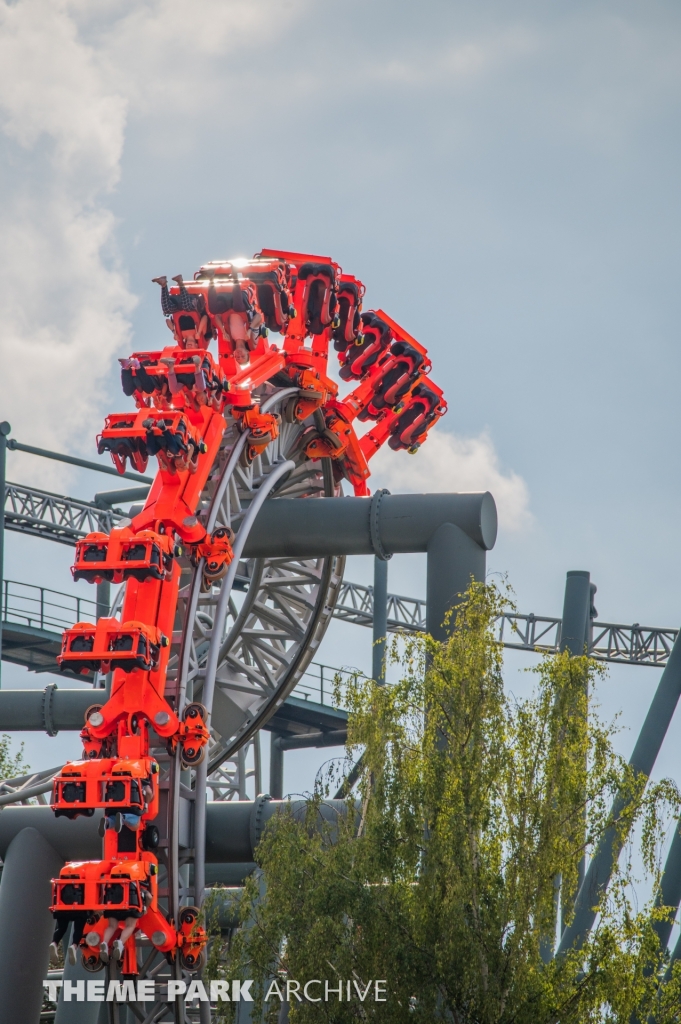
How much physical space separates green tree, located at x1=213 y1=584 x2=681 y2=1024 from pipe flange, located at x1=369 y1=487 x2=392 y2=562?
4.45 metres

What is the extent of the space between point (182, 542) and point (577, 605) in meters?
4.45

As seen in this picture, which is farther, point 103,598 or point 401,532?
point 103,598

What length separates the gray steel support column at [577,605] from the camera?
14672mm

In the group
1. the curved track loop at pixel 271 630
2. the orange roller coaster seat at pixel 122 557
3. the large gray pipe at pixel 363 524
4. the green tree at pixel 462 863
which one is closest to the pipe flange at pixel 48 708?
the curved track loop at pixel 271 630

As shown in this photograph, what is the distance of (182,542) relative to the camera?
1340 centimetres

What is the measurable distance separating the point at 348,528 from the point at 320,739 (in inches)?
607

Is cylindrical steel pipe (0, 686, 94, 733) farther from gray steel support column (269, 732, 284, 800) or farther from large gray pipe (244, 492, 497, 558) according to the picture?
gray steel support column (269, 732, 284, 800)

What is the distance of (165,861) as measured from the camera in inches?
493

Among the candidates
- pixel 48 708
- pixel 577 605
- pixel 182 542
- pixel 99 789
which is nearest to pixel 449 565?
pixel 577 605

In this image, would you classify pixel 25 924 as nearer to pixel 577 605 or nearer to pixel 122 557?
pixel 122 557

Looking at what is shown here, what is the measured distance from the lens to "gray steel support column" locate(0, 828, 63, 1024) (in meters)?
13.8

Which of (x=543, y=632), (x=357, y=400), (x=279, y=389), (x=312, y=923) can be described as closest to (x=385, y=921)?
(x=312, y=923)

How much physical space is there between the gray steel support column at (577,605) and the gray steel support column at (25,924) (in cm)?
603

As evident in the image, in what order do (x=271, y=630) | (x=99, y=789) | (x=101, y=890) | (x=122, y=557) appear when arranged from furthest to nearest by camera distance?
(x=271, y=630)
(x=122, y=557)
(x=99, y=789)
(x=101, y=890)
